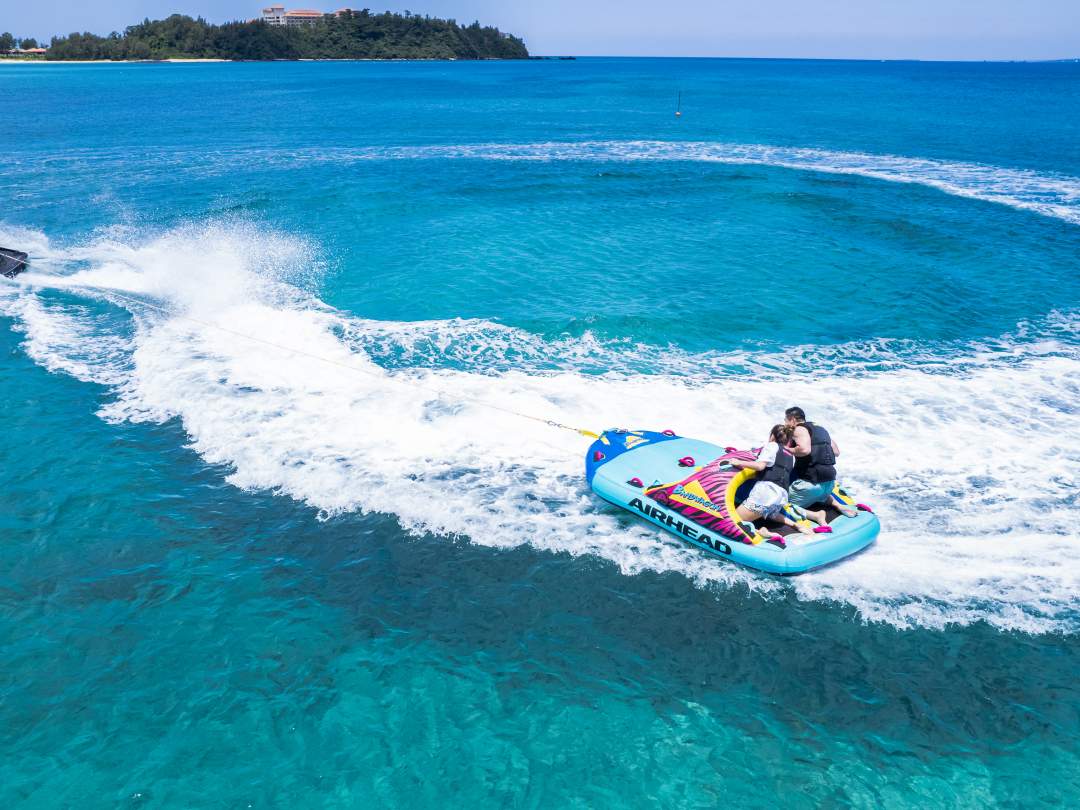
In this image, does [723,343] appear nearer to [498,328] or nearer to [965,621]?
[498,328]

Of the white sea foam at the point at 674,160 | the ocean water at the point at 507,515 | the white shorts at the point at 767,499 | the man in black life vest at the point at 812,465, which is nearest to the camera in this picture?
the ocean water at the point at 507,515

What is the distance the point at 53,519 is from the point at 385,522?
6.08 meters

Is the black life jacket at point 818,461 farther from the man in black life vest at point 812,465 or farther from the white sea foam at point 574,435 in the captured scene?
the white sea foam at point 574,435

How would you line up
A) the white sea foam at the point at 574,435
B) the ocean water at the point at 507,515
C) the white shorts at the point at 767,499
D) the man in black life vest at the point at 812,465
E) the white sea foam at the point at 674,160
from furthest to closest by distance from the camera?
the white sea foam at the point at 674,160
the man in black life vest at the point at 812,465
the white sea foam at the point at 574,435
the white shorts at the point at 767,499
the ocean water at the point at 507,515

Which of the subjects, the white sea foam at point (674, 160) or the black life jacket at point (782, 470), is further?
the white sea foam at point (674, 160)

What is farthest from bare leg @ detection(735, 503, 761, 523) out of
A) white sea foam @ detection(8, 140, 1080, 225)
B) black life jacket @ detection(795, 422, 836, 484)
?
white sea foam @ detection(8, 140, 1080, 225)

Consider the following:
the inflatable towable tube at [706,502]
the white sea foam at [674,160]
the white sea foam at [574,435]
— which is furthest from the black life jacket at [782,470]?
the white sea foam at [674,160]

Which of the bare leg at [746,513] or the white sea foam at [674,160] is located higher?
the white sea foam at [674,160]

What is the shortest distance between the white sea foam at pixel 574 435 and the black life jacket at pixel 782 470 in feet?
5.25

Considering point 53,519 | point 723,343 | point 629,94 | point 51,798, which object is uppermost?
point 629,94

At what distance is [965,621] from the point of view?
11.1 m

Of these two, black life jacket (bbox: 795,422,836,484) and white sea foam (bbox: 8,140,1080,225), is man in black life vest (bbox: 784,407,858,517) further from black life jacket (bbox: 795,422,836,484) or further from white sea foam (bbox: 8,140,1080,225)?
white sea foam (bbox: 8,140,1080,225)

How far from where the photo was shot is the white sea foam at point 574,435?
12.3 meters

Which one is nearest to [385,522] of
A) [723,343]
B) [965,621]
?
[965,621]
